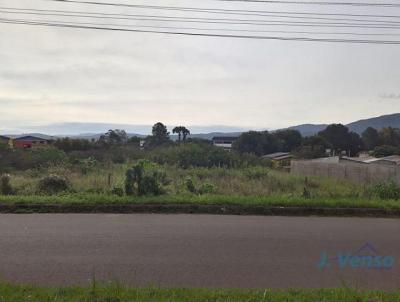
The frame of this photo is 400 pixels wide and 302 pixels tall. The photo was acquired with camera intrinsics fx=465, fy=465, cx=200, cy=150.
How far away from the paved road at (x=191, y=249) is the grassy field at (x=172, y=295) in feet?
1.77

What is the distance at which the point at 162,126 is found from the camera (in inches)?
3440

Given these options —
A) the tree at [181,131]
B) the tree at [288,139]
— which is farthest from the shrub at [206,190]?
the tree at [288,139]

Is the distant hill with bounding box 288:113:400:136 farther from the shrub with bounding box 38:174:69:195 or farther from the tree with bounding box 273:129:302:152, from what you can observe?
the shrub with bounding box 38:174:69:195

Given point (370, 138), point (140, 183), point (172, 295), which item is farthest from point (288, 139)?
point (172, 295)

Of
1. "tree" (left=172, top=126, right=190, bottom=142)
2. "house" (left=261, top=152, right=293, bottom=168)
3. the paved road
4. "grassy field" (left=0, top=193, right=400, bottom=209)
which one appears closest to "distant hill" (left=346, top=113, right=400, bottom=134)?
"house" (left=261, top=152, right=293, bottom=168)

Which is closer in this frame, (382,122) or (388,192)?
(388,192)

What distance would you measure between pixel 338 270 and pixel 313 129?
4827 inches

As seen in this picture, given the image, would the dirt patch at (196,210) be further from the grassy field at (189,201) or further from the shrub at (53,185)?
the shrub at (53,185)

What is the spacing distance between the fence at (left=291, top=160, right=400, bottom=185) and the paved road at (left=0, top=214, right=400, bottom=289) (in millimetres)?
16747

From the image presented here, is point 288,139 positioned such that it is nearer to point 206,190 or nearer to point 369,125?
point 369,125

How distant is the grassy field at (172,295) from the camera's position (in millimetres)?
4641

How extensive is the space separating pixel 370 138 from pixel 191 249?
11030 cm

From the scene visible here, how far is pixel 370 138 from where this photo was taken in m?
110

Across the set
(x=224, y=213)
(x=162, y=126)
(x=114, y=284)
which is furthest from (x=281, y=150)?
(x=114, y=284)
